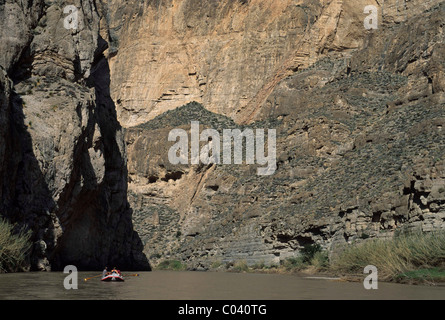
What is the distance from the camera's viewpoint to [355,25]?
78438 millimetres

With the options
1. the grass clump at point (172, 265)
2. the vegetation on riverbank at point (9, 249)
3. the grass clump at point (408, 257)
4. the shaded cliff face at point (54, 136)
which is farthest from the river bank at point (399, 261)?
the grass clump at point (172, 265)

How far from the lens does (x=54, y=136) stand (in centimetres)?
3644

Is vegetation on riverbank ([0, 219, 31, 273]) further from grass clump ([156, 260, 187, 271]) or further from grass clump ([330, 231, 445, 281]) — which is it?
grass clump ([156, 260, 187, 271])

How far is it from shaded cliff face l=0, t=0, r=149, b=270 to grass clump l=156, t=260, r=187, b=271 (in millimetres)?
9407

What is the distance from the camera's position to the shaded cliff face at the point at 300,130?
43.0 m

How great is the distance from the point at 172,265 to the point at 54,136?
26636 millimetres

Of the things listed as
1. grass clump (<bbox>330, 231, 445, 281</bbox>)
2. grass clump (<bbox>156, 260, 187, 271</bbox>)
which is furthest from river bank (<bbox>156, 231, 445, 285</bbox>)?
grass clump (<bbox>156, 260, 187, 271</bbox>)

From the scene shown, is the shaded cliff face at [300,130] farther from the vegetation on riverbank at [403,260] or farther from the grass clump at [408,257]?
the grass clump at [408,257]

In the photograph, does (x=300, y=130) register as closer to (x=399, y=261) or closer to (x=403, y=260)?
(x=403, y=260)

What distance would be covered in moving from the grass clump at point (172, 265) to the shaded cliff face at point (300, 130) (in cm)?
124

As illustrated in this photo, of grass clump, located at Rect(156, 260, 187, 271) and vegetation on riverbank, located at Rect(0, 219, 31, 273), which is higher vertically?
vegetation on riverbank, located at Rect(0, 219, 31, 273)

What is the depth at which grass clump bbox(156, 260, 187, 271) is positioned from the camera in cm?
5849
